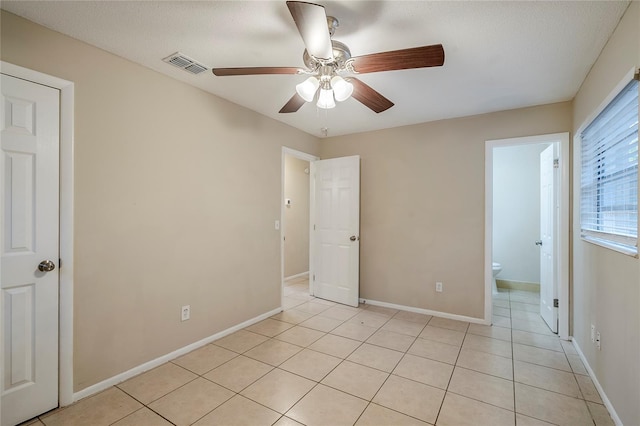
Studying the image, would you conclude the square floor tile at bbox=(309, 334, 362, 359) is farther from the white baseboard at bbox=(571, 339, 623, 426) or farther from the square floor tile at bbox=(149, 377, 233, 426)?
the white baseboard at bbox=(571, 339, 623, 426)

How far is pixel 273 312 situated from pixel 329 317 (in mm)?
707

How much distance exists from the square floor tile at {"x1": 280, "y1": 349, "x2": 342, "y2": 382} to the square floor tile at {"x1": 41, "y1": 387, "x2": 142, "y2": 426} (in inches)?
43.3

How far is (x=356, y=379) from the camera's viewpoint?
2.25 meters

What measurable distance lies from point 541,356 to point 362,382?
1.72 meters

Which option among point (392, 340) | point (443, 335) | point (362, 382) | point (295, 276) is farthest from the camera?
point (295, 276)

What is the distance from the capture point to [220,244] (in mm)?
3006

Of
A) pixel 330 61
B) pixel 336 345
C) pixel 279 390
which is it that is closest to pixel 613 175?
pixel 330 61

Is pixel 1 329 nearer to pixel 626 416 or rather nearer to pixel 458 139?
pixel 626 416

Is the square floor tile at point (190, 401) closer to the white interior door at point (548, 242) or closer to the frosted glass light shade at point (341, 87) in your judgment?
the frosted glass light shade at point (341, 87)

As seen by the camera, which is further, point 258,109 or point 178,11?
point 258,109

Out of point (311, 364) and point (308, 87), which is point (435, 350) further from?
point (308, 87)

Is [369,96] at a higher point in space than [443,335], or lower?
higher

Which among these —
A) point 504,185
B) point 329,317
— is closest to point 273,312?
point 329,317

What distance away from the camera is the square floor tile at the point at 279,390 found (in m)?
1.97
